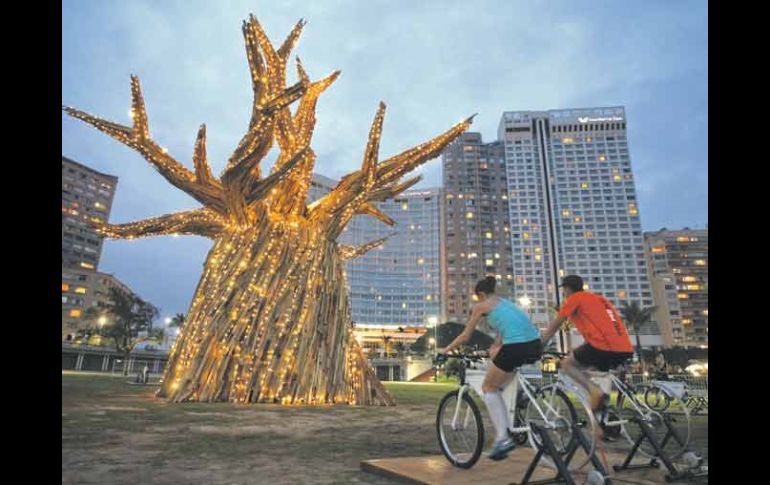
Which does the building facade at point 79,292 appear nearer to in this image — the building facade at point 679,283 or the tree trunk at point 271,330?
the tree trunk at point 271,330

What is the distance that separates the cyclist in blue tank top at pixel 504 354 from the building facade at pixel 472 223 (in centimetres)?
10114

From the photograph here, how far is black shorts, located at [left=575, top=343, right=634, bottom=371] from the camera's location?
4203 millimetres

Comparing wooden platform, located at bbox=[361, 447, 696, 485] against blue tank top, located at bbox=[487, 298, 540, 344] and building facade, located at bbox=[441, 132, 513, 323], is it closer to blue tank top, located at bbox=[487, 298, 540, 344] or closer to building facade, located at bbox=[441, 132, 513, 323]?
blue tank top, located at bbox=[487, 298, 540, 344]

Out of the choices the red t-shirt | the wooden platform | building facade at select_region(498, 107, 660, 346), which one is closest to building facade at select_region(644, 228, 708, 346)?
building facade at select_region(498, 107, 660, 346)

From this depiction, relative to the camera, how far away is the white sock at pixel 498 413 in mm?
4106

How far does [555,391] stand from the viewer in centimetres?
414

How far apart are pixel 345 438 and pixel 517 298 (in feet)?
350

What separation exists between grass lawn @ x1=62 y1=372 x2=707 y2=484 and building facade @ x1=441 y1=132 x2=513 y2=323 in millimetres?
97072

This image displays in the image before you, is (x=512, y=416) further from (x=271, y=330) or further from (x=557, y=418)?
(x=271, y=330)

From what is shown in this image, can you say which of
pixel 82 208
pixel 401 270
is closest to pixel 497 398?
pixel 401 270

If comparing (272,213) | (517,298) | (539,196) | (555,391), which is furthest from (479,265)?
(555,391)

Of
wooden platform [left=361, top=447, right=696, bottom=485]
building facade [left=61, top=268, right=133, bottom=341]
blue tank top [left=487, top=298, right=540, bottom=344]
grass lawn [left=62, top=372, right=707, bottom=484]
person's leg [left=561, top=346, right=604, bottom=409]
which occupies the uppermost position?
building facade [left=61, top=268, right=133, bottom=341]
